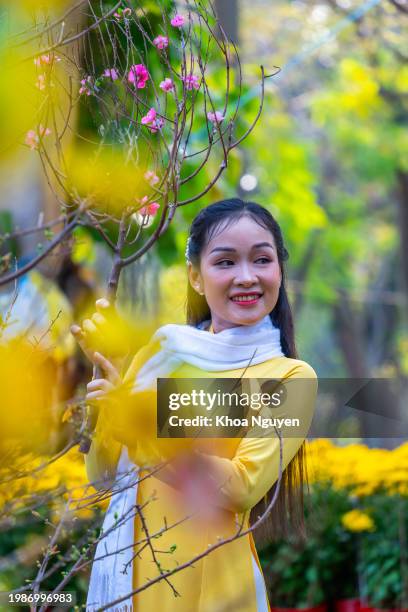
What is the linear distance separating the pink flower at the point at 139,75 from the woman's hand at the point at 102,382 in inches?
21.7

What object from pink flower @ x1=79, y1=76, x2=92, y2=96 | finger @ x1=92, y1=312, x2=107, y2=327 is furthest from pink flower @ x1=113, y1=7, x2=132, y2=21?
finger @ x1=92, y1=312, x2=107, y2=327

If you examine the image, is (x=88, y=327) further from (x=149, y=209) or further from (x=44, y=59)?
(x=44, y=59)

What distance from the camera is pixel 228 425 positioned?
1.91m

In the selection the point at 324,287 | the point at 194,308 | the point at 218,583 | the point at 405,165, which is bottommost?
the point at 218,583

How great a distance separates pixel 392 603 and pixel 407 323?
13205 millimetres

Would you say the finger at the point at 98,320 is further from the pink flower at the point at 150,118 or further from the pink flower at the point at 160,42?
the pink flower at the point at 160,42

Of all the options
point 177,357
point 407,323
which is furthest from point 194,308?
point 407,323

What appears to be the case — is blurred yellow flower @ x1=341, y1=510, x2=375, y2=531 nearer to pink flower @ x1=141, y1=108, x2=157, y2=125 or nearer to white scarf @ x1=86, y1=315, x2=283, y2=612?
white scarf @ x1=86, y1=315, x2=283, y2=612

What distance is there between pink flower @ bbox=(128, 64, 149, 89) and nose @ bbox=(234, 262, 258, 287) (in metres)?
0.41

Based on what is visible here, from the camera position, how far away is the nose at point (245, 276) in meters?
1.96

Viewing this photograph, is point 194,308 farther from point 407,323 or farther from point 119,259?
point 407,323

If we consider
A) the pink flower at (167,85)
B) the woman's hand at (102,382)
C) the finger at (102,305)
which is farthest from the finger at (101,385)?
the pink flower at (167,85)

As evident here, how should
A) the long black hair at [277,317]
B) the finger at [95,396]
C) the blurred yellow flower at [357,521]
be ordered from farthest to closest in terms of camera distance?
1. the blurred yellow flower at [357,521]
2. the long black hair at [277,317]
3. the finger at [95,396]

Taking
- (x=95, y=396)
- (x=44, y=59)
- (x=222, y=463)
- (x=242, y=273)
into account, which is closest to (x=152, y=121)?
(x=44, y=59)
